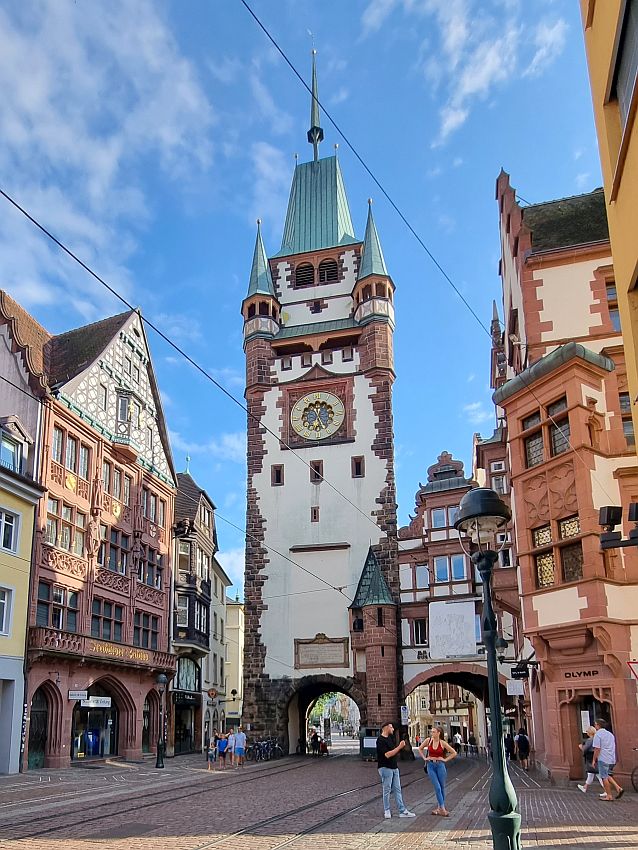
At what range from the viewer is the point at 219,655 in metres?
54.8

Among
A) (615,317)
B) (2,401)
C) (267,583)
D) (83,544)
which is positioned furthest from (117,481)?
(615,317)

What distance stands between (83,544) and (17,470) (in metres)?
4.75

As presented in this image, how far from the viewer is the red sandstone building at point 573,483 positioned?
18641mm

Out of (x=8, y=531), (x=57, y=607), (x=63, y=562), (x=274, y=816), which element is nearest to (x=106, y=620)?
(x=57, y=607)

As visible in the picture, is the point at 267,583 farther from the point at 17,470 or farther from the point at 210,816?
the point at 210,816

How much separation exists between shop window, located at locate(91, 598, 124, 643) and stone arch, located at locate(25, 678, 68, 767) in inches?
122

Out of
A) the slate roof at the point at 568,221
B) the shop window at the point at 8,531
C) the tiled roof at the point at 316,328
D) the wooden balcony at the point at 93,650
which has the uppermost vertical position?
the tiled roof at the point at 316,328

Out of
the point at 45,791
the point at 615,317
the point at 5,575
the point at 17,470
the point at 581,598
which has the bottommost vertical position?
the point at 45,791

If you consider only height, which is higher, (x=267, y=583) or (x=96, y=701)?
(x=267, y=583)

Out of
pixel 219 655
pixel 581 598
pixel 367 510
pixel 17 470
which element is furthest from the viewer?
pixel 219 655

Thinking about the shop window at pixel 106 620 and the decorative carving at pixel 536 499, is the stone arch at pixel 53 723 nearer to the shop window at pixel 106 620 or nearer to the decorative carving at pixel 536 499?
the shop window at pixel 106 620

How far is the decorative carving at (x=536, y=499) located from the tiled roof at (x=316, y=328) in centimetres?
2529

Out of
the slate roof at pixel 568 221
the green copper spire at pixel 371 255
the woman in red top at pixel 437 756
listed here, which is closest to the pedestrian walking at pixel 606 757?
the woman in red top at pixel 437 756

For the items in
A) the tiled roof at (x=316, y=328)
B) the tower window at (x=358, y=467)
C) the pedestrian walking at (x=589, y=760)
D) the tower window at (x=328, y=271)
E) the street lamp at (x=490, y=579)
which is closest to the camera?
the street lamp at (x=490, y=579)
